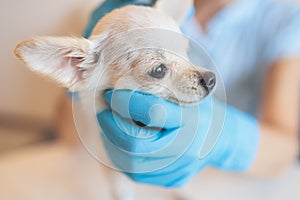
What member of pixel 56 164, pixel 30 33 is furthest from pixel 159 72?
pixel 56 164

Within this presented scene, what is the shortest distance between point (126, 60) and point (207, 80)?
66 mm

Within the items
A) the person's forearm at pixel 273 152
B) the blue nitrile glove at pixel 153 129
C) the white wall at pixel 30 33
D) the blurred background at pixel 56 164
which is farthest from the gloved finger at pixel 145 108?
the person's forearm at pixel 273 152

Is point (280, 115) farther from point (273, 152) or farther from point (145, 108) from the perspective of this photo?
point (145, 108)

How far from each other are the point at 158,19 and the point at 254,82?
0.59m

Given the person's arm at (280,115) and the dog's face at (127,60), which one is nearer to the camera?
the dog's face at (127,60)

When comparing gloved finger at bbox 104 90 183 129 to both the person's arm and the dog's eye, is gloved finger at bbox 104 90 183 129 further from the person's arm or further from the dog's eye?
the person's arm

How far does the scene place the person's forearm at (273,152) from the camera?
2.54 ft

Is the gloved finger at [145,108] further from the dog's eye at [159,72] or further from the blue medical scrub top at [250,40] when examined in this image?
the blue medical scrub top at [250,40]

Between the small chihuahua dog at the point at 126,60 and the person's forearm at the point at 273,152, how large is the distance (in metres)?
Result: 0.48

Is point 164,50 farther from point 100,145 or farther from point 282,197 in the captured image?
point 282,197

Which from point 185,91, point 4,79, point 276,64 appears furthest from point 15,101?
point 185,91

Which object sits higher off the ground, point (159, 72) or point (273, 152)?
point (159, 72)

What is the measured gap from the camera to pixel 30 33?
493 mm

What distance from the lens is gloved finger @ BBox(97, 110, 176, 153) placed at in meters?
0.31
